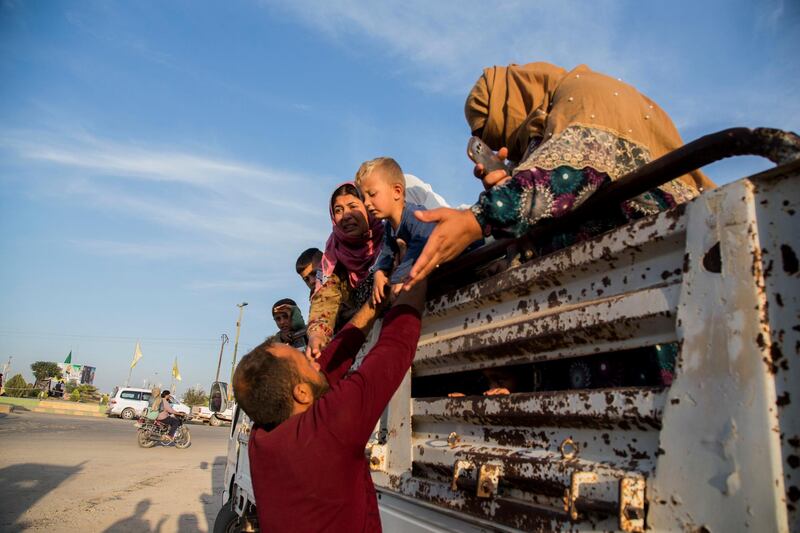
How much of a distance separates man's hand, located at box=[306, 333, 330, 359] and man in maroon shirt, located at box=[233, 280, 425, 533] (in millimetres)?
667

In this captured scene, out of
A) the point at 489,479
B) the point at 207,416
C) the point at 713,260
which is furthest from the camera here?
the point at 207,416

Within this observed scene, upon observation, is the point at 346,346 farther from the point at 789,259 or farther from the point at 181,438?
the point at 181,438

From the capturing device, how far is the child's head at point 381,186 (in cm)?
254

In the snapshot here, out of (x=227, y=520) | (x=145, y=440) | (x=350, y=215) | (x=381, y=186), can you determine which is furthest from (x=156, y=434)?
(x=381, y=186)

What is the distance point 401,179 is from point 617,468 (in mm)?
1820

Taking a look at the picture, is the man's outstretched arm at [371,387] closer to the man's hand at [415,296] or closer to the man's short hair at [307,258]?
the man's hand at [415,296]

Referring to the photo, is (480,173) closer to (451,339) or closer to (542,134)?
(542,134)

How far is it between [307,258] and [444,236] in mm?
3297

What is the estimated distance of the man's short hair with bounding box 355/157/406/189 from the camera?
2562mm

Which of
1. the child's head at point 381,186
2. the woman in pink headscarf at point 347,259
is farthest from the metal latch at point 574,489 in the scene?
the woman in pink headscarf at point 347,259

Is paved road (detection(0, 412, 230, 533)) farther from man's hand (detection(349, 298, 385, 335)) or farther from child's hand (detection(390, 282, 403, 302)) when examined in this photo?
child's hand (detection(390, 282, 403, 302))

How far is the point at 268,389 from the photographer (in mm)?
1747

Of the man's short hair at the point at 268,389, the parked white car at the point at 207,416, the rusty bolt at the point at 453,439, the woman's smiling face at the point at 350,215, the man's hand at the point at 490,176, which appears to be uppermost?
the woman's smiling face at the point at 350,215

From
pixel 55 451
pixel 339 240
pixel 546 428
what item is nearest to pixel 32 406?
pixel 55 451
